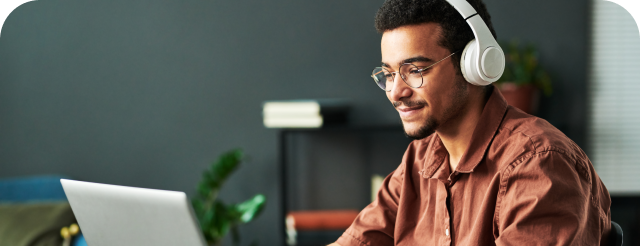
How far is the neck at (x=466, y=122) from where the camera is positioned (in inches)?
45.9

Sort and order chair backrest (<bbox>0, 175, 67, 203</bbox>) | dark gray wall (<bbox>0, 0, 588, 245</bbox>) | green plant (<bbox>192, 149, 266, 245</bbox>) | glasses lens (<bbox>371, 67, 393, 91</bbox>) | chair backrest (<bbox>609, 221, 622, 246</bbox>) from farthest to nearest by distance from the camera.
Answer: dark gray wall (<bbox>0, 0, 588, 245</bbox>) < green plant (<bbox>192, 149, 266, 245</bbox>) < chair backrest (<bbox>0, 175, 67, 203</bbox>) < glasses lens (<bbox>371, 67, 393, 91</bbox>) < chair backrest (<bbox>609, 221, 622, 246</bbox>)

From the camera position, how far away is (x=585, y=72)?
2873mm

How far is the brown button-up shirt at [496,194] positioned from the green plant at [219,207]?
1398 millimetres

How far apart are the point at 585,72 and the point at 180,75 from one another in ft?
7.57

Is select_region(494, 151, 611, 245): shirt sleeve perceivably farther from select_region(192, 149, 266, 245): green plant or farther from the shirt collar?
select_region(192, 149, 266, 245): green plant

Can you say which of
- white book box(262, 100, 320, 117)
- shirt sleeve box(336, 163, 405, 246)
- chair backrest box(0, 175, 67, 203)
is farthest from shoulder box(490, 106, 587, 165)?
chair backrest box(0, 175, 67, 203)

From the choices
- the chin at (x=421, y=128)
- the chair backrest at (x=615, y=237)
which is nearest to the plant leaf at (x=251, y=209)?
the chin at (x=421, y=128)

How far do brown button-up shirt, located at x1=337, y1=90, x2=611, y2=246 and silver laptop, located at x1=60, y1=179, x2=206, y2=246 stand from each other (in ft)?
1.76

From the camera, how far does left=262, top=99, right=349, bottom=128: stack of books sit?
261cm

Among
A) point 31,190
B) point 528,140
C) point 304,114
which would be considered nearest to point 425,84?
A: point 528,140

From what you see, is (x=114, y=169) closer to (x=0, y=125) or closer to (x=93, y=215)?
(x=0, y=125)

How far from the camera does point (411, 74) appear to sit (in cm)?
111

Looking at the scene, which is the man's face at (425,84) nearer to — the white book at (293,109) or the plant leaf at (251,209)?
the white book at (293,109)

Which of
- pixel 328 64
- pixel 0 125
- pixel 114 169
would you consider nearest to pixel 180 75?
pixel 114 169
